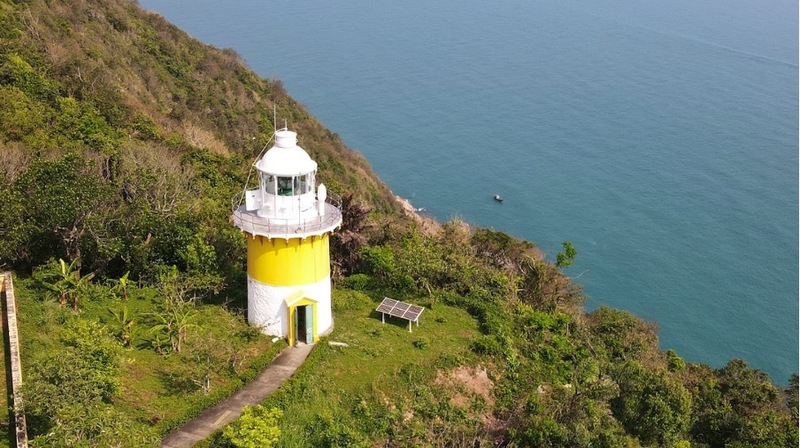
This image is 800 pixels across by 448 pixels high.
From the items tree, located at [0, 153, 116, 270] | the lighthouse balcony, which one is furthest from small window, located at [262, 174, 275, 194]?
tree, located at [0, 153, 116, 270]

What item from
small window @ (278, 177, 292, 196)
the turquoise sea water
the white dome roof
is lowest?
the turquoise sea water

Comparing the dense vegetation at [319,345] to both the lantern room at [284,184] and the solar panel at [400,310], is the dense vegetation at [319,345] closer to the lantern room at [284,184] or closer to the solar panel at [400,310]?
the solar panel at [400,310]

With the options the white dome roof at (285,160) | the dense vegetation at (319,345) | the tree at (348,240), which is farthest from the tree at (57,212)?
the tree at (348,240)

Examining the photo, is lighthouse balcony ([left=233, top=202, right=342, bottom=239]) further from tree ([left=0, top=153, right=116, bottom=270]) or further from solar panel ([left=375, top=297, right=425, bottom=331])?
tree ([left=0, top=153, right=116, bottom=270])

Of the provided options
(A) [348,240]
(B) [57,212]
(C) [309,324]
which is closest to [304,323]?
(C) [309,324]

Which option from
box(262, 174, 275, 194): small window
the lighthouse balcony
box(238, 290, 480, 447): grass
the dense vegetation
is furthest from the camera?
box(262, 174, 275, 194): small window

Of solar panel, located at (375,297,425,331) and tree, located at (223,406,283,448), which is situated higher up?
tree, located at (223,406,283,448)

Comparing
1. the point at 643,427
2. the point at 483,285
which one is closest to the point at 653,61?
the point at 483,285

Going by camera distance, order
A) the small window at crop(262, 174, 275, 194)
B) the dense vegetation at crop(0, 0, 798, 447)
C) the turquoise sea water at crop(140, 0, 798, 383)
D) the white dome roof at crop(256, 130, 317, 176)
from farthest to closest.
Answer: the turquoise sea water at crop(140, 0, 798, 383) < the small window at crop(262, 174, 275, 194) < the white dome roof at crop(256, 130, 317, 176) < the dense vegetation at crop(0, 0, 798, 447)

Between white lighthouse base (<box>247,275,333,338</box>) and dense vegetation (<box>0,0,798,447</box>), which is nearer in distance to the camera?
dense vegetation (<box>0,0,798,447</box>)
